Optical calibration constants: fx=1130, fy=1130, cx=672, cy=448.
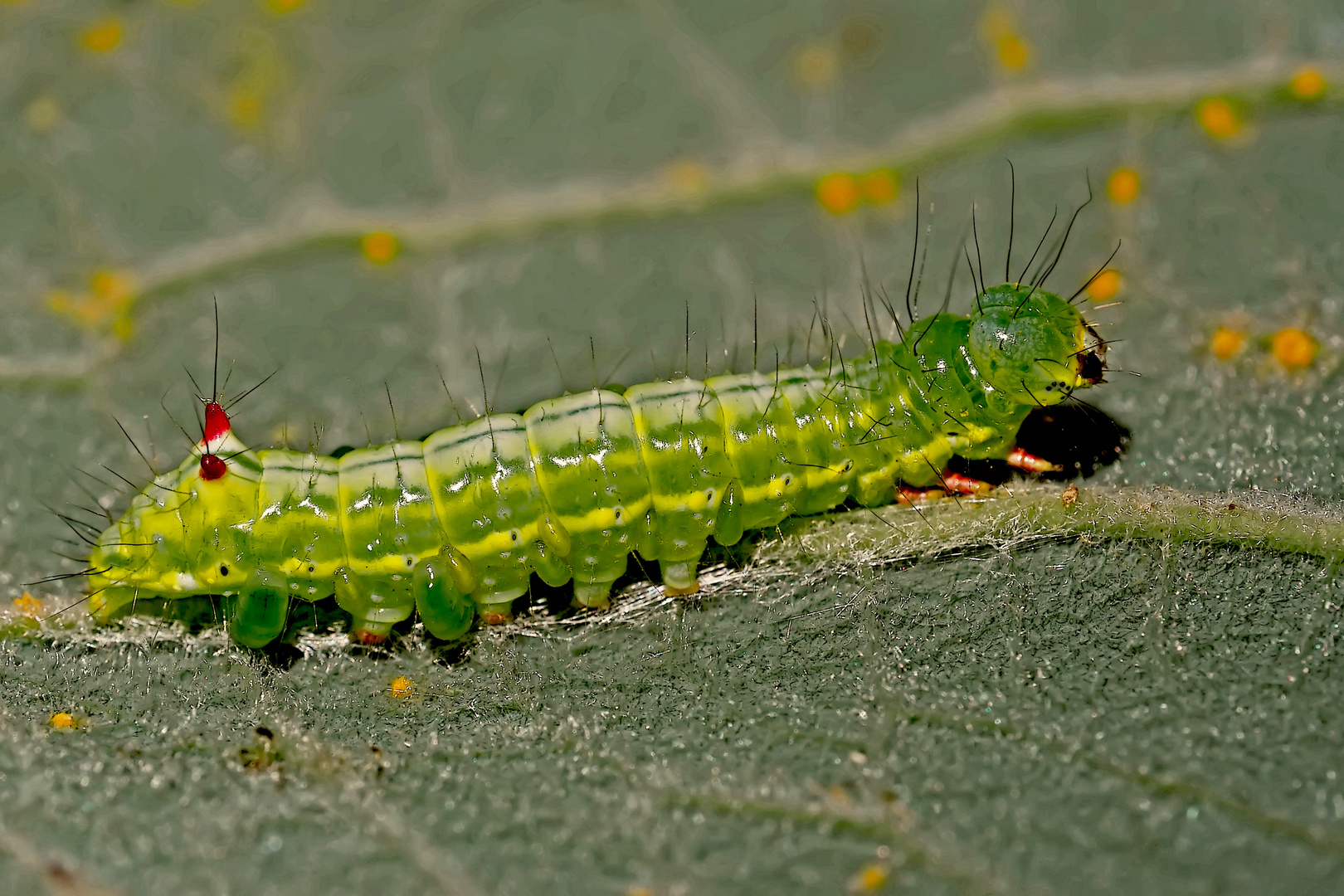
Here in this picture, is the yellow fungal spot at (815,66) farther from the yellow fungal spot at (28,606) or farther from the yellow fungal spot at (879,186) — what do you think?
the yellow fungal spot at (28,606)

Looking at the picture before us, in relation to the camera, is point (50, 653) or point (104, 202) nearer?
point (50, 653)

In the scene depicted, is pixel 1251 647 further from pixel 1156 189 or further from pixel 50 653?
pixel 50 653

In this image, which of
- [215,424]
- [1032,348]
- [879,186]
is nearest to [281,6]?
[215,424]

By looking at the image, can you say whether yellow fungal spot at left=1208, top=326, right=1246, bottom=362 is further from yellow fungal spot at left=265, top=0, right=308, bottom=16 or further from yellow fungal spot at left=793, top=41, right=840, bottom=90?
yellow fungal spot at left=265, top=0, right=308, bottom=16

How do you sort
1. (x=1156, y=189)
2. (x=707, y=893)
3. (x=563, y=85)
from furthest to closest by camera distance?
(x=563, y=85)
(x=1156, y=189)
(x=707, y=893)

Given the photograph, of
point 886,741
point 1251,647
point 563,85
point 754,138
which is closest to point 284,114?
point 563,85

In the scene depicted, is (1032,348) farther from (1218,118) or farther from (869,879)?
(869,879)

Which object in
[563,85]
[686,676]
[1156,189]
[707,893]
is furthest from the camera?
[563,85]
